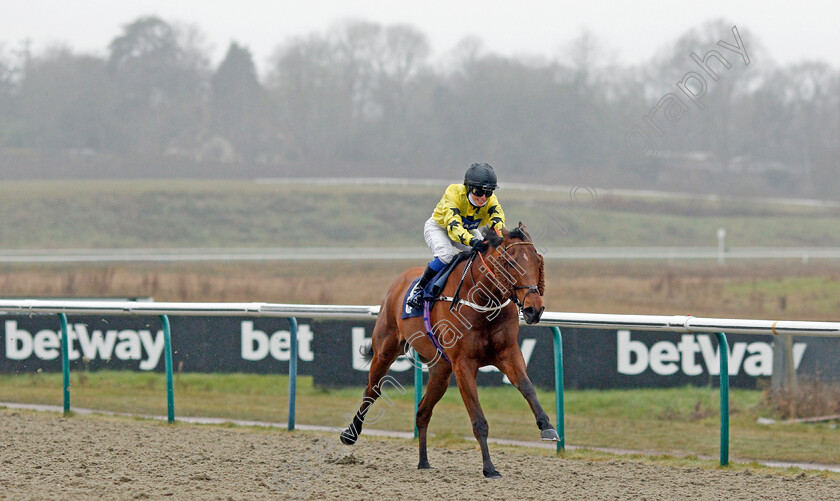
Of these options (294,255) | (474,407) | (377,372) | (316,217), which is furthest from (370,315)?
(316,217)

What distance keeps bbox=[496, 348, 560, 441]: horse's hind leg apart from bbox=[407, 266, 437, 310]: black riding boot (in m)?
0.73

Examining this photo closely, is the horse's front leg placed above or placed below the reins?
below

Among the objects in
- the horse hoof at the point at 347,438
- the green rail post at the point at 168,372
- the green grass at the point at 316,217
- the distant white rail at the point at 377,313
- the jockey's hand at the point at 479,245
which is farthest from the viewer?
the green grass at the point at 316,217

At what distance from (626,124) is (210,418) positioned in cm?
3354

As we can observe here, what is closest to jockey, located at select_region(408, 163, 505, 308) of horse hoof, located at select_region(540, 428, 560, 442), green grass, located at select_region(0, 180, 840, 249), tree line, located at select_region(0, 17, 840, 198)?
horse hoof, located at select_region(540, 428, 560, 442)

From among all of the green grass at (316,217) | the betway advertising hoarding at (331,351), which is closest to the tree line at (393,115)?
the green grass at (316,217)

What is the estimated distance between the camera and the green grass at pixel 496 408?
783 centimetres

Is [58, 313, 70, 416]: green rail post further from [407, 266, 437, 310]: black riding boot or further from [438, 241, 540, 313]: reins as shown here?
[438, 241, 540, 313]: reins

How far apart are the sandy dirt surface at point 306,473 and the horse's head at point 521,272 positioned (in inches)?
41.2

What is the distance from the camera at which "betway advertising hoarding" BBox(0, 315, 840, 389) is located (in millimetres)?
9070

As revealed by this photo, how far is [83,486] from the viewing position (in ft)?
17.5

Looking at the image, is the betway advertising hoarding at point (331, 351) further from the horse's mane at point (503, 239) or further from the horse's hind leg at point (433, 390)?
the horse's mane at point (503, 239)

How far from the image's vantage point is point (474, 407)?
19.0 feet

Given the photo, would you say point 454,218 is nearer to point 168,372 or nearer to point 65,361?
point 168,372
